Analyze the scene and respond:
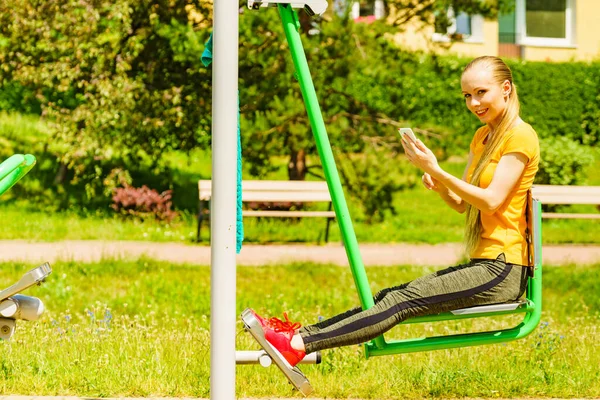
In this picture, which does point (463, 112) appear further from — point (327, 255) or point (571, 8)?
point (327, 255)

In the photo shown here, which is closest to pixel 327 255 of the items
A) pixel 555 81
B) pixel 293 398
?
pixel 293 398

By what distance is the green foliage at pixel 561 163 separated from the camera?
39.4ft

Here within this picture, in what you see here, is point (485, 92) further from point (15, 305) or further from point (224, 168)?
point (15, 305)

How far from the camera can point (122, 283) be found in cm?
738

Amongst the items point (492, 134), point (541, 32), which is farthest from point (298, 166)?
point (541, 32)

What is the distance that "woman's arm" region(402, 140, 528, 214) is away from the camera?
2.97 m

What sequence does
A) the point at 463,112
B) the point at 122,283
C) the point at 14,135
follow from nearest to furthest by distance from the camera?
the point at 122,283 → the point at 14,135 → the point at 463,112

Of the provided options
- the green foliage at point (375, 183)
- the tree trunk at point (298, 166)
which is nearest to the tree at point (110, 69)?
the tree trunk at point (298, 166)

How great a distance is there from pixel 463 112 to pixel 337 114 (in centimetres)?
518

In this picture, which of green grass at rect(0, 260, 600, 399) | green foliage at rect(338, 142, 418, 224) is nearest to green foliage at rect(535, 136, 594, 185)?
green foliage at rect(338, 142, 418, 224)

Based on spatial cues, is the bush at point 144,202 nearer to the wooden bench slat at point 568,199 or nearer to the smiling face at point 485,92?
the wooden bench slat at point 568,199

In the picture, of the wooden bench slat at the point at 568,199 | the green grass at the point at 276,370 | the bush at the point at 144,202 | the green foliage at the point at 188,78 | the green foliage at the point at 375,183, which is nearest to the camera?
the green grass at the point at 276,370

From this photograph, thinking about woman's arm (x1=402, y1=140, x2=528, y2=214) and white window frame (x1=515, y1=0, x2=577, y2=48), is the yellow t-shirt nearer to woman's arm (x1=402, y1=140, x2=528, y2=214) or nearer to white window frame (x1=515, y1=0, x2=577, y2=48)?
woman's arm (x1=402, y1=140, x2=528, y2=214)

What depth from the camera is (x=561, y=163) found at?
12.0 metres
